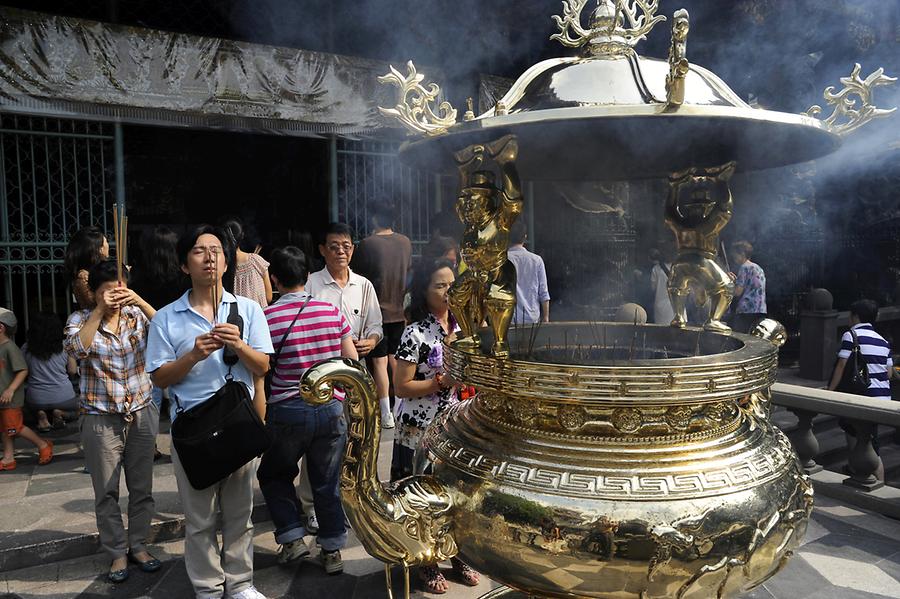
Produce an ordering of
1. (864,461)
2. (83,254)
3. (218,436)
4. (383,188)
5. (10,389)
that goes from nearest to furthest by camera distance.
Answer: (218,436), (83,254), (864,461), (10,389), (383,188)

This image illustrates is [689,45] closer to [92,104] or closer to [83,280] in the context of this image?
[83,280]

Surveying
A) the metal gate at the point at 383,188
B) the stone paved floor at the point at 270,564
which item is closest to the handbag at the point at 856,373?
the stone paved floor at the point at 270,564

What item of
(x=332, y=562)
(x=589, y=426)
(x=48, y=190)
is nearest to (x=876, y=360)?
(x=332, y=562)

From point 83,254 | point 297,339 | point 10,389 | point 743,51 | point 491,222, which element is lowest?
point 10,389

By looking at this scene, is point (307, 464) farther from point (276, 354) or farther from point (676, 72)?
point (676, 72)

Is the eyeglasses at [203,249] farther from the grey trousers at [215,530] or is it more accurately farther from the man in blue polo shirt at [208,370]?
the grey trousers at [215,530]

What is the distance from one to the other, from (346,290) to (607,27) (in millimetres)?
2813

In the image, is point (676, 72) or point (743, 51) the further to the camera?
point (743, 51)

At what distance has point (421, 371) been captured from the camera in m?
3.25

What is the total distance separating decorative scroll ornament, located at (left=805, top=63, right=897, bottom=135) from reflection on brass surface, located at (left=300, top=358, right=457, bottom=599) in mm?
1411

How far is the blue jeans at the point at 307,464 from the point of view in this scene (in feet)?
11.2

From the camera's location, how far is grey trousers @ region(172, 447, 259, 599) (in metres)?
2.94

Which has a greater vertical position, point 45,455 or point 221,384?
point 221,384

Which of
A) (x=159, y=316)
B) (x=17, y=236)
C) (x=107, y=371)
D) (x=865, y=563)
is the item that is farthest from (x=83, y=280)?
(x=865, y=563)
